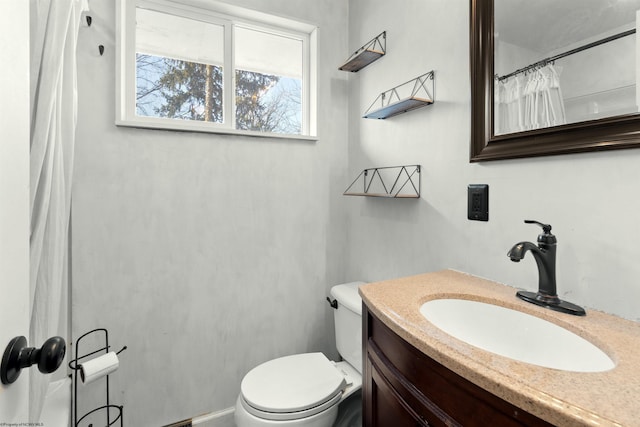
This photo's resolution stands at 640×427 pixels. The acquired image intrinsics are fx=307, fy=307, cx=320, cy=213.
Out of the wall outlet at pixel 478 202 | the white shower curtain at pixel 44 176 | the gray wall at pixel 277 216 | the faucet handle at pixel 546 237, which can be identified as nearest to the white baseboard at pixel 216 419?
the gray wall at pixel 277 216

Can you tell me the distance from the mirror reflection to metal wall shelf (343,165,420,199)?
42 cm

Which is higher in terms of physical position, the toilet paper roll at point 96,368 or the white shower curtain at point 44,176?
the white shower curtain at point 44,176

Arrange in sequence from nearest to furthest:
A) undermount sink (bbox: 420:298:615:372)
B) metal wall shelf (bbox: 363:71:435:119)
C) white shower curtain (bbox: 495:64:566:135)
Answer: undermount sink (bbox: 420:298:615:372) → white shower curtain (bbox: 495:64:566:135) → metal wall shelf (bbox: 363:71:435:119)

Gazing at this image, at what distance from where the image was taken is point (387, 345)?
0.80 m

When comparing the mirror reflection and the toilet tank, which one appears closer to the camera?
the mirror reflection

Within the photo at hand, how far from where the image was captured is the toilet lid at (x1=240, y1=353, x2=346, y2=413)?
1.20 metres

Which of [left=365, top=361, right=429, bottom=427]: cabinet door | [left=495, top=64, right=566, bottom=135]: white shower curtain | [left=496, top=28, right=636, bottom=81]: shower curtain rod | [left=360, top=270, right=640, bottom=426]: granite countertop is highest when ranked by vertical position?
[left=496, top=28, right=636, bottom=81]: shower curtain rod

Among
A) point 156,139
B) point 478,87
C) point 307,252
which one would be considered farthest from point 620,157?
point 156,139

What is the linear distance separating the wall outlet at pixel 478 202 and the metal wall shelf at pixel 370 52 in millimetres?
893

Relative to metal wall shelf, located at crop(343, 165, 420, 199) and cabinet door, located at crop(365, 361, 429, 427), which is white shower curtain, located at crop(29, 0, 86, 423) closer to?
cabinet door, located at crop(365, 361, 429, 427)

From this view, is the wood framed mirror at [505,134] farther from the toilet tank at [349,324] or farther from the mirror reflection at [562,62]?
the toilet tank at [349,324]

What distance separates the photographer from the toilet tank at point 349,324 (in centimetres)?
147

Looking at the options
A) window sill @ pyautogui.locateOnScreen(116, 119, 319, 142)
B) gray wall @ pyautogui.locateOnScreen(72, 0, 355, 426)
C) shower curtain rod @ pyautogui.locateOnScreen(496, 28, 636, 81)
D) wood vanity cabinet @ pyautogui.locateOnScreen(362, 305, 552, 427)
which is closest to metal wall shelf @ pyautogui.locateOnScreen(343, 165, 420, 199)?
gray wall @ pyautogui.locateOnScreen(72, 0, 355, 426)

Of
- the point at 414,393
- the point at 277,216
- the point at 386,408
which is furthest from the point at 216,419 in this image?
the point at 414,393
